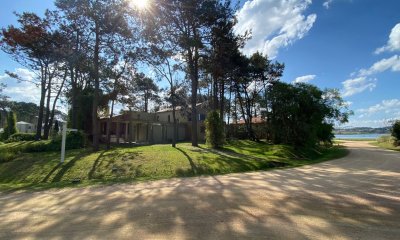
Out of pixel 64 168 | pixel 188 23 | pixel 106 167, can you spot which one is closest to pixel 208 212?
pixel 106 167

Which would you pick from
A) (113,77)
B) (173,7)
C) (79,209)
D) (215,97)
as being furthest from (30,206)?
(215,97)

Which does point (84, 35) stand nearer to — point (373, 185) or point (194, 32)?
point (194, 32)

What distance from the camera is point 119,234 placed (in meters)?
4.05

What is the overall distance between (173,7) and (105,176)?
12931 mm

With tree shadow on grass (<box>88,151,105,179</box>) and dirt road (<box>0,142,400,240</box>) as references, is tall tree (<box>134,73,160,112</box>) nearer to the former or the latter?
tree shadow on grass (<box>88,151,105,179</box>)

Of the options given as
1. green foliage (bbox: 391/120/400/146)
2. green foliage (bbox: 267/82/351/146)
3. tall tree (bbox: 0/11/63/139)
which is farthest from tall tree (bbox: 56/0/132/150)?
green foliage (bbox: 391/120/400/146)

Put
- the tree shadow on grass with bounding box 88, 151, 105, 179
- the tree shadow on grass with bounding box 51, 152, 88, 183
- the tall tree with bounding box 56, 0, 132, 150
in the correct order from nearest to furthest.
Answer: the tree shadow on grass with bounding box 51, 152, 88, 183 < the tree shadow on grass with bounding box 88, 151, 105, 179 < the tall tree with bounding box 56, 0, 132, 150

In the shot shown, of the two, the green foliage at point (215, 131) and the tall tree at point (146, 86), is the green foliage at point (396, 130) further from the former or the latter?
the tall tree at point (146, 86)

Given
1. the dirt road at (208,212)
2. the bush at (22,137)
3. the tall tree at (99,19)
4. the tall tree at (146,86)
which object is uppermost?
the tall tree at (99,19)

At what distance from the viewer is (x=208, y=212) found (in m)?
5.03

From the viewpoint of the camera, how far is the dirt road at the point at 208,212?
4094mm

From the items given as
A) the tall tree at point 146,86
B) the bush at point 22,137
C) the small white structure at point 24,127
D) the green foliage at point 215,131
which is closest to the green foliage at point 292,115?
the green foliage at point 215,131

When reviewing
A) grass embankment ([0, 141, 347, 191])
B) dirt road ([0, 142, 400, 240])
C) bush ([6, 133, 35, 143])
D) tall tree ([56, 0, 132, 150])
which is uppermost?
tall tree ([56, 0, 132, 150])

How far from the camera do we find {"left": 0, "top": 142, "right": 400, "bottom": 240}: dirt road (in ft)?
13.4
